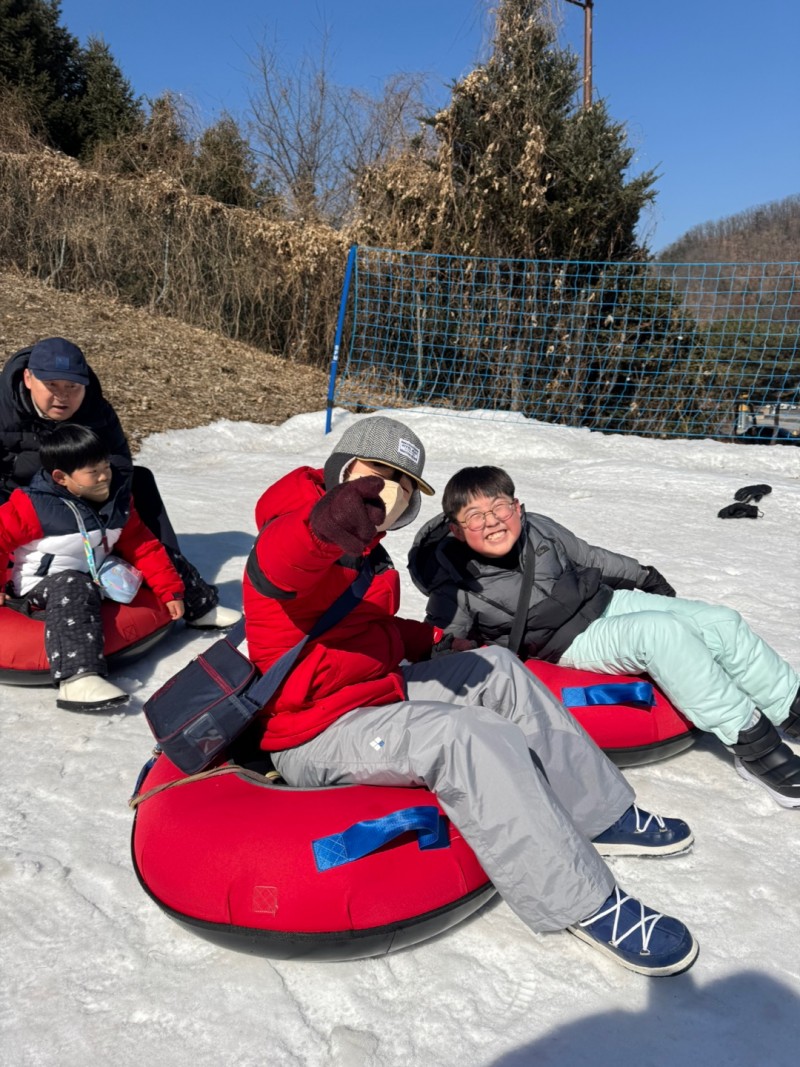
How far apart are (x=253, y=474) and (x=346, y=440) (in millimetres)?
5019

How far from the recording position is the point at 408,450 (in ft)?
7.25

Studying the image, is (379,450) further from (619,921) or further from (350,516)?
(619,921)

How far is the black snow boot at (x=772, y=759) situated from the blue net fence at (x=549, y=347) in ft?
23.4

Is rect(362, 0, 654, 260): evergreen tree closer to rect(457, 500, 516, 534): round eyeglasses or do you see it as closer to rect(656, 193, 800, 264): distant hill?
rect(656, 193, 800, 264): distant hill

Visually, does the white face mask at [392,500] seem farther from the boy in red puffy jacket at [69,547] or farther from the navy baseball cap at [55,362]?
the navy baseball cap at [55,362]

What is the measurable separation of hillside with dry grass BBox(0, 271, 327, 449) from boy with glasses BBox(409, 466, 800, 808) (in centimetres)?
529

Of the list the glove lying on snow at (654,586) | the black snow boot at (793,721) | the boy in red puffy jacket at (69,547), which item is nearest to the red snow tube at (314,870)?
the boy in red puffy jacket at (69,547)

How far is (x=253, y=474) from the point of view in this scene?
7.16 metres

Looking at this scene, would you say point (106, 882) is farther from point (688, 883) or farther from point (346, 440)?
point (688, 883)

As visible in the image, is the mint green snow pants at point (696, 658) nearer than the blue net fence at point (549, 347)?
Yes

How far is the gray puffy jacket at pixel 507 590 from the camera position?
3016mm

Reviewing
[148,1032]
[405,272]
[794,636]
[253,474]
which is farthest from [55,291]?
[148,1032]

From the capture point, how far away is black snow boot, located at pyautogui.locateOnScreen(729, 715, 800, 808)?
2665 mm

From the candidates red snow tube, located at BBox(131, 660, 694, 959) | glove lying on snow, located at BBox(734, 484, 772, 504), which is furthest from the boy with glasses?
glove lying on snow, located at BBox(734, 484, 772, 504)
